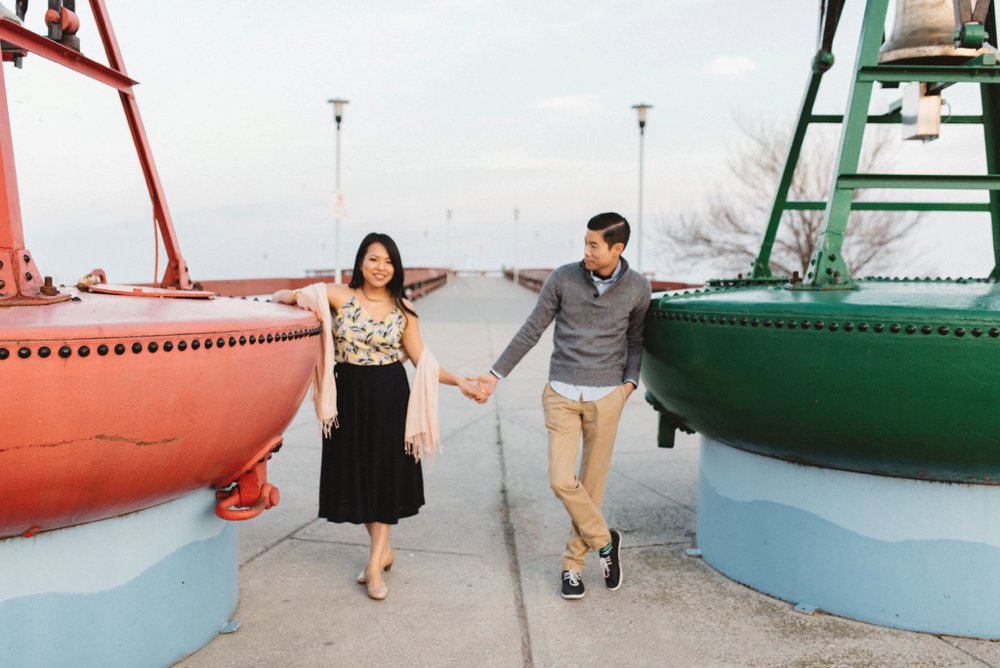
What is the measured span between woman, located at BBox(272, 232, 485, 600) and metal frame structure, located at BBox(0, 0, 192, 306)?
584 mm

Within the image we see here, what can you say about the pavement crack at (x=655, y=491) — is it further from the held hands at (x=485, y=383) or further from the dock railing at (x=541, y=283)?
the held hands at (x=485, y=383)

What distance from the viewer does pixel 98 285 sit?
3164 mm

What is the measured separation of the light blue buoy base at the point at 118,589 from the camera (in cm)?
263

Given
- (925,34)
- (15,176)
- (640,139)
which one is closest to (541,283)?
(640,139)

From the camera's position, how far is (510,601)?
367cm

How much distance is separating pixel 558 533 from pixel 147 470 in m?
2.54

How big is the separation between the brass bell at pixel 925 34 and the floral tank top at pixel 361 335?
293cm

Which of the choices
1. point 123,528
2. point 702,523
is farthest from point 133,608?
point 702,523

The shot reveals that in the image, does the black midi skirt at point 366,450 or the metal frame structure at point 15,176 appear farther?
the black midi skirt at point 366,450

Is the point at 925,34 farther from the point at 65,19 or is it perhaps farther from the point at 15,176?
the point at 15,176

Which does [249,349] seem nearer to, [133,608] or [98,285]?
[98,285]

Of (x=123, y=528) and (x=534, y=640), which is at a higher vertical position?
(x=123, y=528)

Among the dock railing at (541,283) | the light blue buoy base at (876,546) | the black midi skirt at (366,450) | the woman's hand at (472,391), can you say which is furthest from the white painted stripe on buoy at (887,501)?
the dock railing at (541,283)

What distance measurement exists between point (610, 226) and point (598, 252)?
124mm
